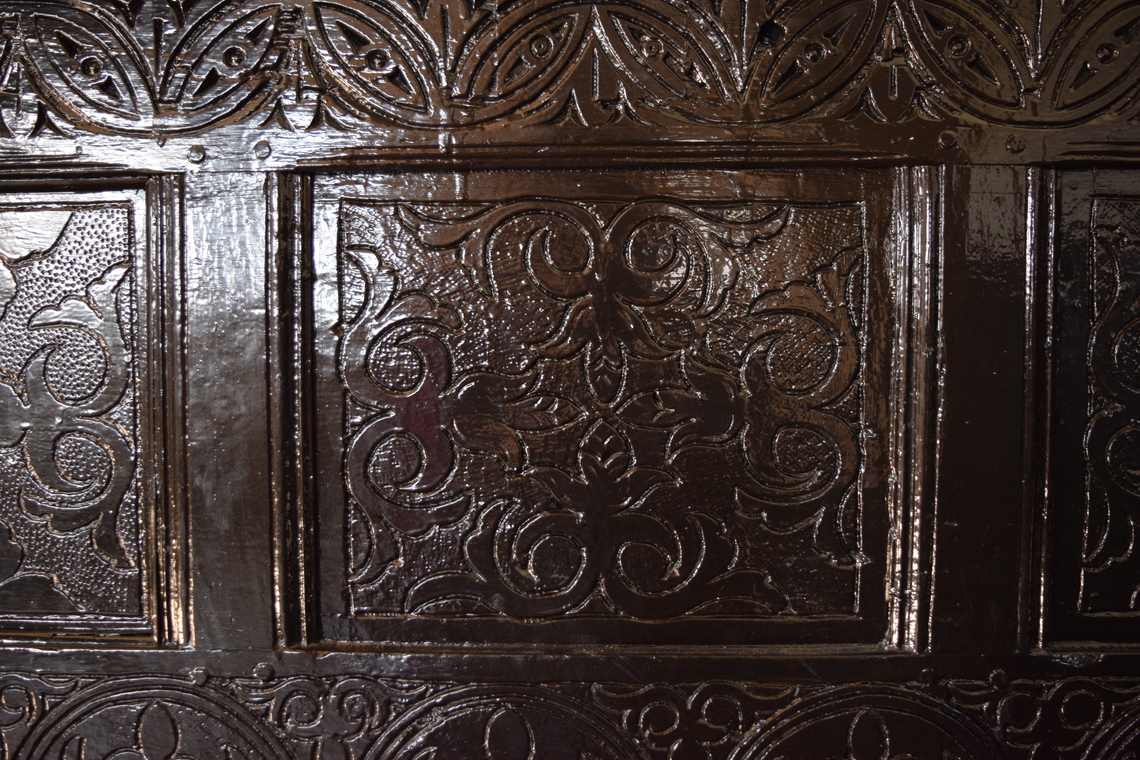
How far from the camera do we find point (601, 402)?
1336 millimetres

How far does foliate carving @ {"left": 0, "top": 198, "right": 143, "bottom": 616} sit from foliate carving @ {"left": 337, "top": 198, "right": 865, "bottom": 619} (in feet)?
1.60

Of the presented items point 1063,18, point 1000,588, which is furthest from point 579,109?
point 1000,588

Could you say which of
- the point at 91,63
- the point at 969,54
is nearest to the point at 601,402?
the point at 969,54

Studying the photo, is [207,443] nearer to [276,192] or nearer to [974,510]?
[276,192]

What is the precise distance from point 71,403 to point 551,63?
125 centimetres

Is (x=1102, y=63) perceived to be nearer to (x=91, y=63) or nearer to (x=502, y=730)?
(x=502, y=730)

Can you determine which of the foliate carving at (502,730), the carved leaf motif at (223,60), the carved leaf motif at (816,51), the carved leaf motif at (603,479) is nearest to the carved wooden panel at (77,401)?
the carved leaf motif at (223,60)

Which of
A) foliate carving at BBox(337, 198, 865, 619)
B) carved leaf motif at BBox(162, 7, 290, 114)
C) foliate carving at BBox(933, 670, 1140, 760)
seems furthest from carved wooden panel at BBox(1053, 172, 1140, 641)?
carved leaf motif at BBox(162, 7, 290, 114)

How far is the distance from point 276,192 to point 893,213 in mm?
1270

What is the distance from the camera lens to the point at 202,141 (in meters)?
1.32

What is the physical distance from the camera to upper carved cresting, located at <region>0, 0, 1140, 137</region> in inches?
50.3

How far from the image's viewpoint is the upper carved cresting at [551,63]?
1276 mm

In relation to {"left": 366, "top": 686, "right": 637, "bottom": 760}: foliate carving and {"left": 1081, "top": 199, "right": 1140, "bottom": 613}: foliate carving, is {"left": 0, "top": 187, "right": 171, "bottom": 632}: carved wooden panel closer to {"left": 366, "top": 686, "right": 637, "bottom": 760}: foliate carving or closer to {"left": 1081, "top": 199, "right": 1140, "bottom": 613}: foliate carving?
{"left": 366, "top": 686, "right": 637, "bottom": 760}: foliate carving

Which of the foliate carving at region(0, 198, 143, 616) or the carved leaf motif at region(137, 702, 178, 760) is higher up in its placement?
the foliate carving at region(0, 198, 143, 616)
